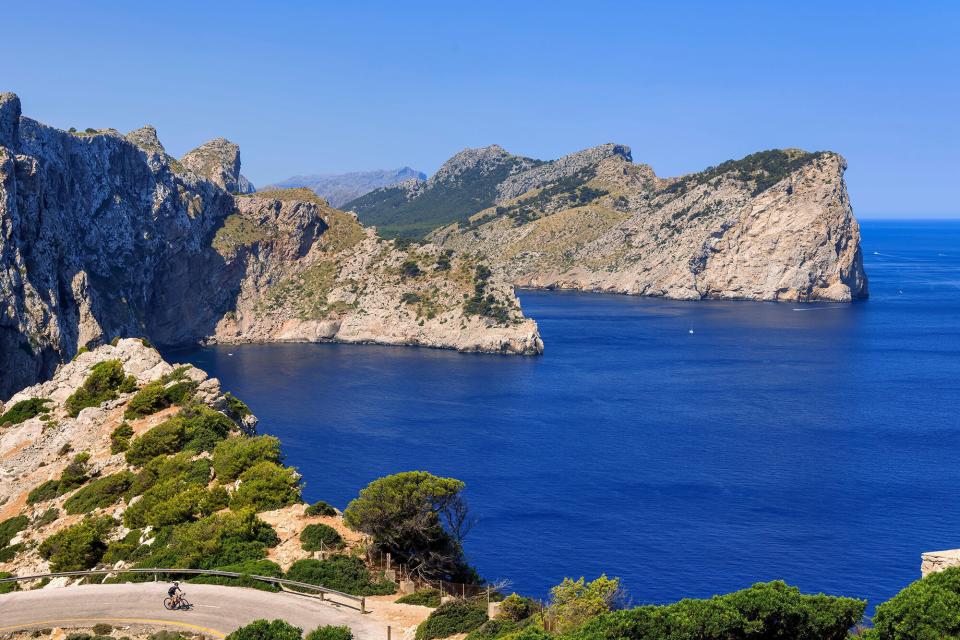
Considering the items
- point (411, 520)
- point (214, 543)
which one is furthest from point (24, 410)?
point (411, 520)

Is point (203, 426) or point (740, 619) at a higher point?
point (203, 426)

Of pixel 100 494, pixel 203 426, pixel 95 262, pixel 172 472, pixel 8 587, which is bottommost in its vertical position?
pixel 8 587

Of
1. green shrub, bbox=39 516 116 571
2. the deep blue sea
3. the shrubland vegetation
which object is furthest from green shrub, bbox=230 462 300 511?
the deep blue sea

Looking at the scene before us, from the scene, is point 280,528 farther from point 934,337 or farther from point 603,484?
point 934,337

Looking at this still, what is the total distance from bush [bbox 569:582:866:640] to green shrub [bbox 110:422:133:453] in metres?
41.2

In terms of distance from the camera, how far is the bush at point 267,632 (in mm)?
31094

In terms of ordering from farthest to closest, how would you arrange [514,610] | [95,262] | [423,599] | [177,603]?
1. [95,262]
2. [423,599]
3. [177,603]
4. [514,610]

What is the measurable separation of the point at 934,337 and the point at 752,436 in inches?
3764

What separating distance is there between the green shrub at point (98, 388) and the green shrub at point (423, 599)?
38853mm

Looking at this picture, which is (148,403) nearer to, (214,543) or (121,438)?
(121,438)

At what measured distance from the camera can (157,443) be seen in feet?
198

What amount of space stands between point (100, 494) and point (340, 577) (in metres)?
23.0

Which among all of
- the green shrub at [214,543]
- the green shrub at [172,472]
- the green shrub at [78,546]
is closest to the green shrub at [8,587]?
the green shrub at [78,546]

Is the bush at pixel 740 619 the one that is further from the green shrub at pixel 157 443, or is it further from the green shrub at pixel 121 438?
the green shrub at pixel 121 438
